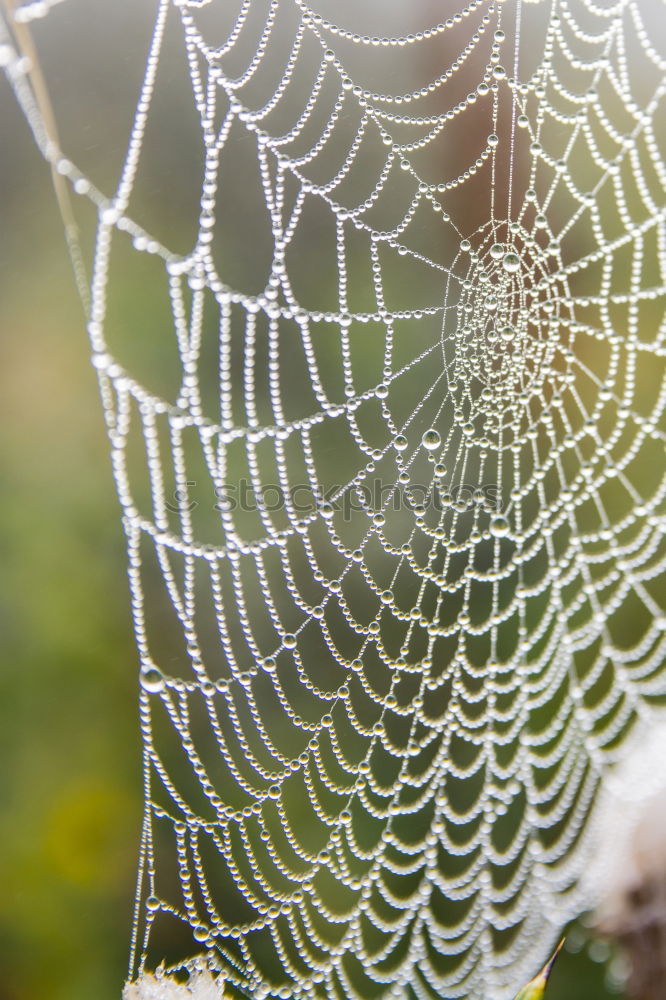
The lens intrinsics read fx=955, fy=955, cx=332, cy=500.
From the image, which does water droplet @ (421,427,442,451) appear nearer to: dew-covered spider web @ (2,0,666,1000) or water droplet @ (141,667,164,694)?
dew-covered spider web @ (2,0,666,1000)

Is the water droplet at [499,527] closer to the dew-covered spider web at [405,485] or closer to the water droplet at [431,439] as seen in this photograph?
the dew-covered spider web at [405,485]

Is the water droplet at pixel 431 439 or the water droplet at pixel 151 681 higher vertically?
the water droplet at pixel 431 439

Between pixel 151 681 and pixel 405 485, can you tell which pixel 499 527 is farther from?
pixel 151 681

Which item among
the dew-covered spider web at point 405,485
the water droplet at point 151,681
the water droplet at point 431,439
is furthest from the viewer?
the dew-covered spider web at point 405,485

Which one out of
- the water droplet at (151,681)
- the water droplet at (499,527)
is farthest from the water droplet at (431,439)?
the water droplet at (151,681)

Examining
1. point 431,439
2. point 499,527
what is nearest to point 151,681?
point 431,439

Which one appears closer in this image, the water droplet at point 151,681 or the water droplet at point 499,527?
the water droplet at point 151,681
